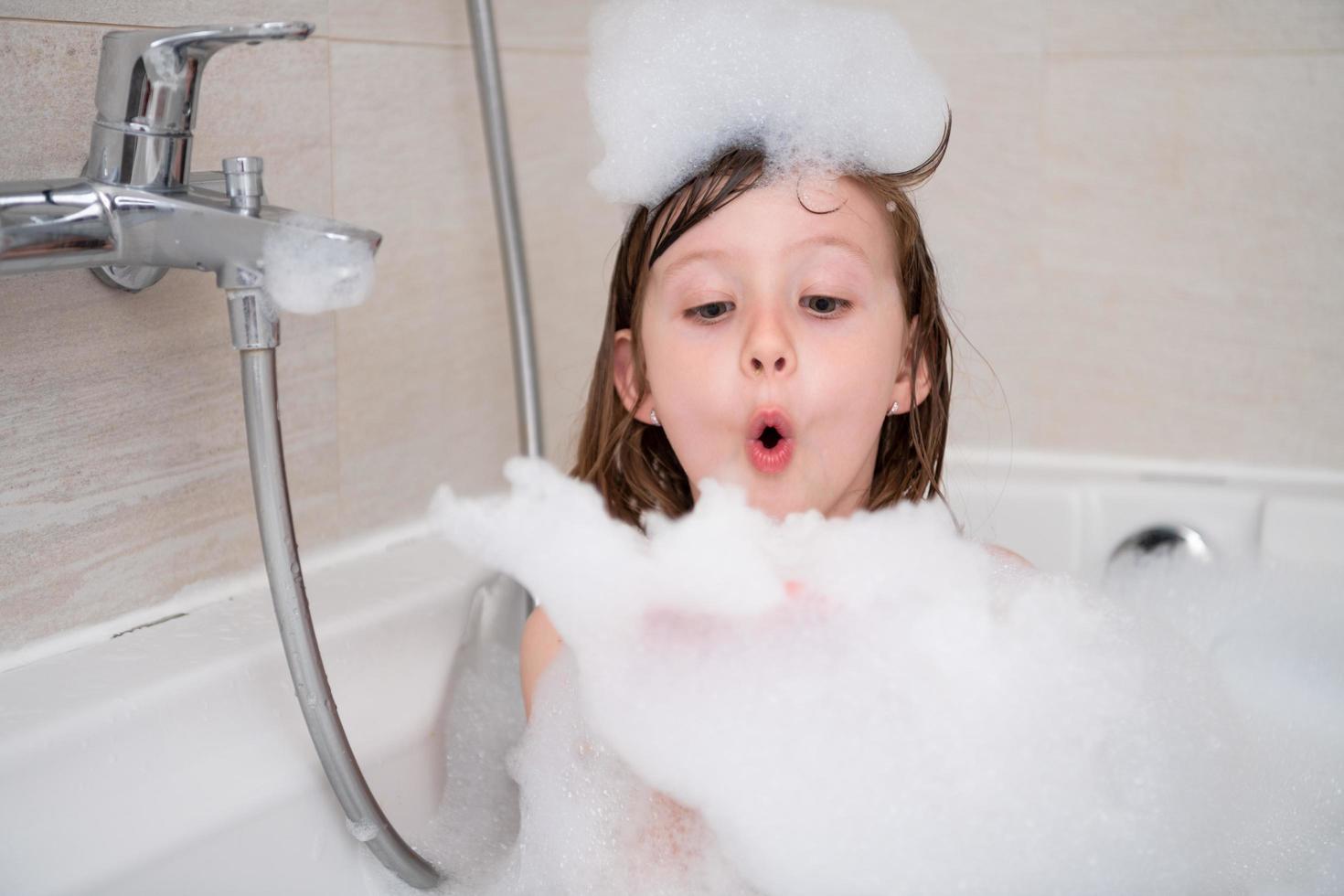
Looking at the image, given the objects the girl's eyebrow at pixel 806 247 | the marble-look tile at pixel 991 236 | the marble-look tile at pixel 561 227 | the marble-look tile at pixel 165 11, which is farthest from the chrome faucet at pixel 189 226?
the marble-look tile at pixel 991 236

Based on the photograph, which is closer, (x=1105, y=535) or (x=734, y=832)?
(x=734, y=832)

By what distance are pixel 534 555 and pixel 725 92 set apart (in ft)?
1.17

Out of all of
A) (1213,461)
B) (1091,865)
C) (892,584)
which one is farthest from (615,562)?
(1213,461)

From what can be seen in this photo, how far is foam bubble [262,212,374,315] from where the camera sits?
71 centimetres

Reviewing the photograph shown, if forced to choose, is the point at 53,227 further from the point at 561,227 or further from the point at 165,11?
the point at 561,227

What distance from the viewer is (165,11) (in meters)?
0.87

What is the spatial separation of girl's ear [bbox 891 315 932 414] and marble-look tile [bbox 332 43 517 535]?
0.42 m

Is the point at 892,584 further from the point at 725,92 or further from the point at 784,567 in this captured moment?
the point at 725,92

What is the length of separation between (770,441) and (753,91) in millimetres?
247

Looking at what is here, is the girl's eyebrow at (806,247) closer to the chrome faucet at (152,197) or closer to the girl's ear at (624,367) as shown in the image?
the girl's ear at (624,367)

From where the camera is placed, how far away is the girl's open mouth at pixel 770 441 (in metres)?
0.88

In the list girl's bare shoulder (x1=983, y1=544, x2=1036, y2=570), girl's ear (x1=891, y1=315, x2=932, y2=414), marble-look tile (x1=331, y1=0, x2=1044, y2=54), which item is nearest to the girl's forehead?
girl's ear (x1=891, y1=315, x2=932, y2=414)

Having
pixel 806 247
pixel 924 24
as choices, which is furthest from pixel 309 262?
pixel 924 24

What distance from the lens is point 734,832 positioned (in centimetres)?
78
